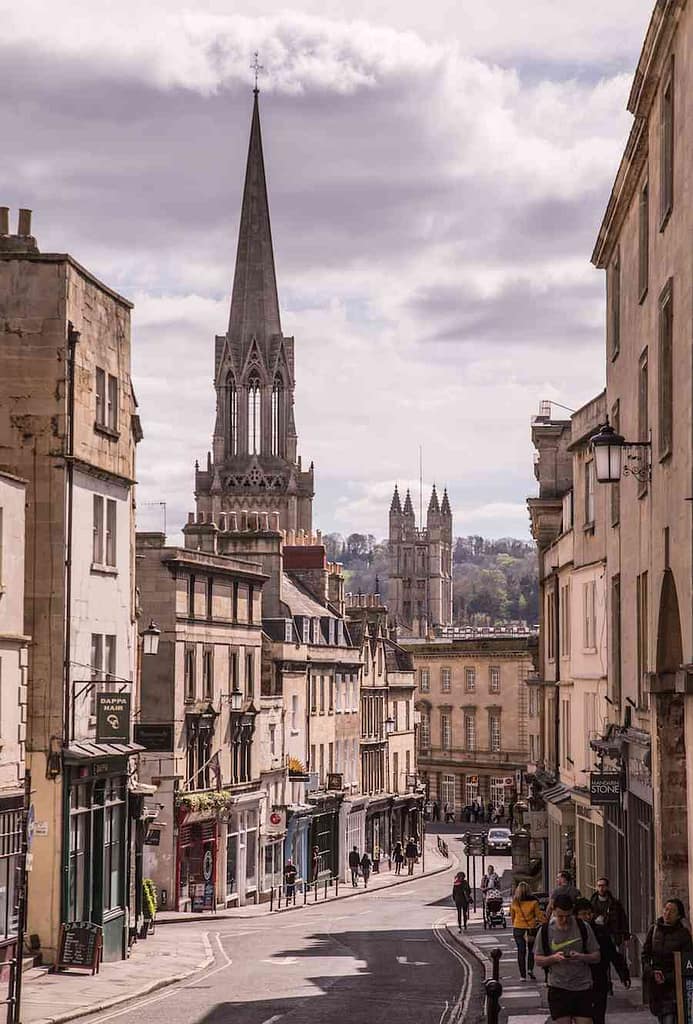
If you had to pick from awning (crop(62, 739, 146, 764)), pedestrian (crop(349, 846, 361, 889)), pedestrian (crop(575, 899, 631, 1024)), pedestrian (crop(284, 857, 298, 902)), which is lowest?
pedestrian (crop(349, 846, 361, 889))

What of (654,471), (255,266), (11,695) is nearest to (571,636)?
(11,695)

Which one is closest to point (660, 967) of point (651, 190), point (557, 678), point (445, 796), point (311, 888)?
point (651, 190)

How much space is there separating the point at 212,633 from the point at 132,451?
21430mm

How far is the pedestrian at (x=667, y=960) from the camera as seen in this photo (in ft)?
57.5

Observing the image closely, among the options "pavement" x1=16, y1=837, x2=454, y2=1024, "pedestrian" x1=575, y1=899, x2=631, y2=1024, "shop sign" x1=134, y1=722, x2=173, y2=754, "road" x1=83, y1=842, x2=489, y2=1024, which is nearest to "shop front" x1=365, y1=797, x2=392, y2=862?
"pavement" x1=16, y1=837, x2=454, y2=1024

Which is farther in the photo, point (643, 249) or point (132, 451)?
point (132, 451)

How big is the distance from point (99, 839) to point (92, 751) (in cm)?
244

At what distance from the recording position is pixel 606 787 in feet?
99.1

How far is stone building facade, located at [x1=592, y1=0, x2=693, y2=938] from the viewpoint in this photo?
2067 cm

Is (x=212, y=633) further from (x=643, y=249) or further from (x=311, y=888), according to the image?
(x=643, y=249)

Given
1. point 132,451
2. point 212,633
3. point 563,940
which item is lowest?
point 563,940

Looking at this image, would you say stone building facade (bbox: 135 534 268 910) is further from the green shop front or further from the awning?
the awning

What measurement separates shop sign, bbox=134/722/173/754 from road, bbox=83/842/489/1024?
5.88 m

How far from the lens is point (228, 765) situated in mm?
60375
